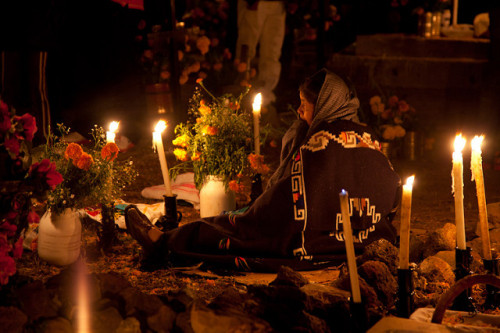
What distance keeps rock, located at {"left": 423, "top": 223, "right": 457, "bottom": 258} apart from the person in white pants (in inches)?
220

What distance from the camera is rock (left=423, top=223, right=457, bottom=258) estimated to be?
420 centimetres

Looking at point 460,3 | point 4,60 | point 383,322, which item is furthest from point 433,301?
point 460,3

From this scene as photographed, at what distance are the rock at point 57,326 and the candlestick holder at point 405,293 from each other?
1433 mm

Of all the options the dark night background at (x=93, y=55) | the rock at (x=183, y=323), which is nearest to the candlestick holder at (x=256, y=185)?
the rock at (x=183, y=323)

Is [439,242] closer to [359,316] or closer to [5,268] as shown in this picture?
[359,316]

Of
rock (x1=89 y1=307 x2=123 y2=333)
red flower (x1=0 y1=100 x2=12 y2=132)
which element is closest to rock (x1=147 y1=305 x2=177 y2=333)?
rock (x1=89 y1=307 x2=123 y2=333)

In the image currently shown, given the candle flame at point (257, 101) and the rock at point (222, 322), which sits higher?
the candle flame at point (257, 101)

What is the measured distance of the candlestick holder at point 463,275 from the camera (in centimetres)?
312

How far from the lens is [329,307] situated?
2975mm

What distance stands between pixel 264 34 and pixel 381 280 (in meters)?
6.84

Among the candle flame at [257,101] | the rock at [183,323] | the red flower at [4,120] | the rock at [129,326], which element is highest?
the red flower at [4,120]

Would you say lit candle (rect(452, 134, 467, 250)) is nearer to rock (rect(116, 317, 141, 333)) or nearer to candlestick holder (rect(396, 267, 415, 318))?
candlestick holder (rect(396, 267, 415, 318))

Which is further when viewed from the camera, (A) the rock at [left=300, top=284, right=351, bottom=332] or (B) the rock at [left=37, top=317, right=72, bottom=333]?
(A) the rock at [left=300, top=284, right=351, bottom=332]

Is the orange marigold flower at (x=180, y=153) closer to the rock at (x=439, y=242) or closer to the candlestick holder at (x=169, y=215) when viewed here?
the candlestick holder at (x=169, y=215)
